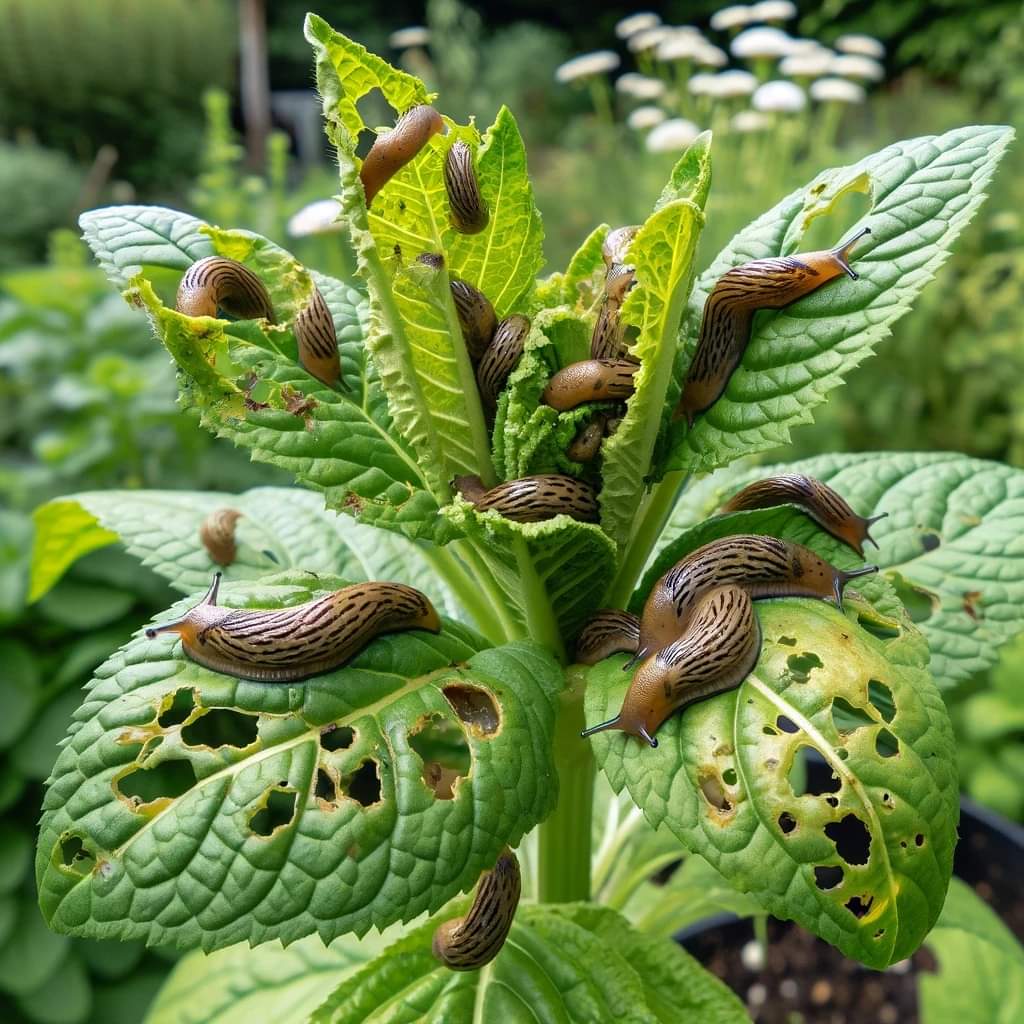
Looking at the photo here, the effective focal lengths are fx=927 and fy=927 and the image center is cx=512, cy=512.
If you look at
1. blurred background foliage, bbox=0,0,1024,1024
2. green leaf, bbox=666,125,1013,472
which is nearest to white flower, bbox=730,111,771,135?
blurred background foliage, bbox=0,0,1024,1024

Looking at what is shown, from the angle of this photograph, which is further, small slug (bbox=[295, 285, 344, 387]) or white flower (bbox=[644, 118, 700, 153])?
white flower (bbox=[644, 118, 700, 153])

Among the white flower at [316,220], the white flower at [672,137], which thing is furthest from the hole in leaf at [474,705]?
the white flower at [672,137]

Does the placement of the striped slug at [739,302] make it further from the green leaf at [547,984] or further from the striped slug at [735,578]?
the green leaf at [547,984]

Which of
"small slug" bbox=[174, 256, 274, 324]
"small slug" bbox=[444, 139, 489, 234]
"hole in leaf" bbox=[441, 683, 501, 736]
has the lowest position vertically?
"hole in leaf" bbox=[441, 683, 501, 736]

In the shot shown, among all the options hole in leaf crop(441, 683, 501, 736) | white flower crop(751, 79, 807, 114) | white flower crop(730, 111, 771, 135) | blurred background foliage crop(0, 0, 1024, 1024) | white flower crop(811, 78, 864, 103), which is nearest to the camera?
hole in leaf crop(441, 683, 501, 736)

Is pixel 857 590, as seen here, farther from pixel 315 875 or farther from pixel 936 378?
pixel 936 378

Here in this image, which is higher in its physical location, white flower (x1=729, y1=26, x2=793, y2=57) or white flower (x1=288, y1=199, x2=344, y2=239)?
white flower (x1=729, y1=26, x2=793, y2=57)

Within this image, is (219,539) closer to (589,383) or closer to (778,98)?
(589,383)

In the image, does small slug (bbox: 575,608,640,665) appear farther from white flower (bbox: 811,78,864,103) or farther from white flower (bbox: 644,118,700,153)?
white flower (bbox: 811,78,864,103)
